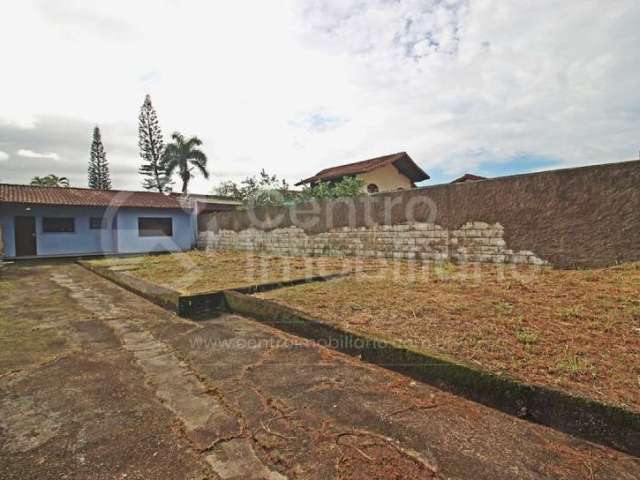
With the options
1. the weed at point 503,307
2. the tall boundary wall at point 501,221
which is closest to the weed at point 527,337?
the weed at point 503,307

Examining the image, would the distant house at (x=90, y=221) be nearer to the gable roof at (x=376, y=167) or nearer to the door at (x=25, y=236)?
the door at (x=25, y=236)

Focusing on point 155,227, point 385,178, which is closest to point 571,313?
point 385,178

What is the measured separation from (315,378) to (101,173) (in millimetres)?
42712

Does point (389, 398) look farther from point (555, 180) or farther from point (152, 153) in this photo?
point (152, 153)

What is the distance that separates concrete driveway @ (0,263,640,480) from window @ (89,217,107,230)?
15.5 metres

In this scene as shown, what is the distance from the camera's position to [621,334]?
9.57 ft

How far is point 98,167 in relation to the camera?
3638cm

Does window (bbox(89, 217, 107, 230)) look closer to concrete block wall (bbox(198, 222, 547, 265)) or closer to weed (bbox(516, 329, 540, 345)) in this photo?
concrete block wall (bbox(198, 222, 547, 265))

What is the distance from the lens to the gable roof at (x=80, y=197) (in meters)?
14.5

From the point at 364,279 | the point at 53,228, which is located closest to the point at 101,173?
the point at 53,228

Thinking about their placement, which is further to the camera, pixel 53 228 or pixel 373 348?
pixel 53 228

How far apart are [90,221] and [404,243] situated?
16177 millimetres

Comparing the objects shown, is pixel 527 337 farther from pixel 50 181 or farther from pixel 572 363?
pixel 50 181

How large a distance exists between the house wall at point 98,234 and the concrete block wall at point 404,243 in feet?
23.9
